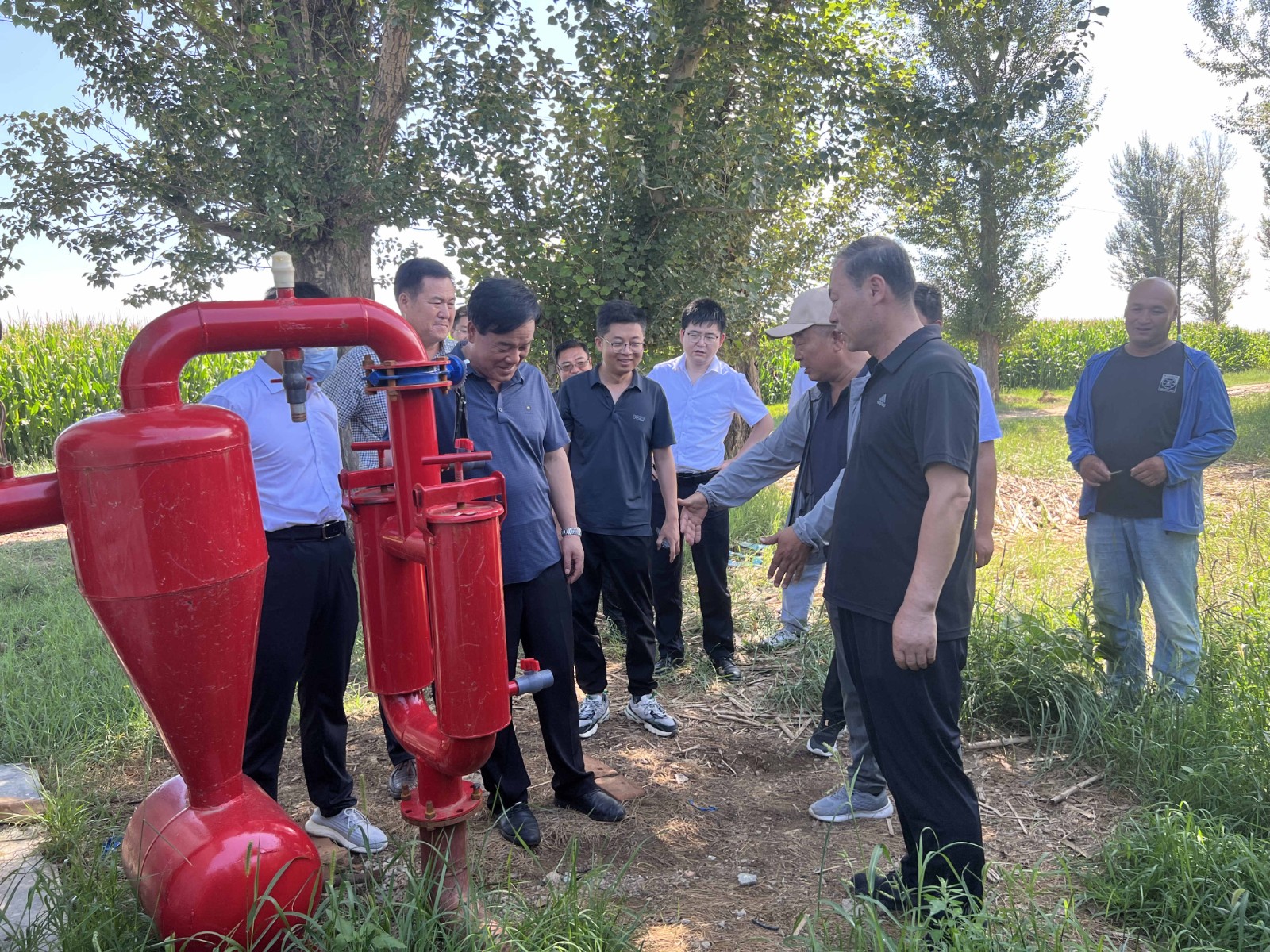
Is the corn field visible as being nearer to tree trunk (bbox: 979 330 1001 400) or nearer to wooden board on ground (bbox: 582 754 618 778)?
wooden board on ground (bbox: 582 754 618 778)

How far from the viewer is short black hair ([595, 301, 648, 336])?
14.4ft

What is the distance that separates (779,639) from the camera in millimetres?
5391

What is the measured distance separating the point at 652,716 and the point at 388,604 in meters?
2.36

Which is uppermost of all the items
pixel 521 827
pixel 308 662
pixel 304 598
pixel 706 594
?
pixel 304 598

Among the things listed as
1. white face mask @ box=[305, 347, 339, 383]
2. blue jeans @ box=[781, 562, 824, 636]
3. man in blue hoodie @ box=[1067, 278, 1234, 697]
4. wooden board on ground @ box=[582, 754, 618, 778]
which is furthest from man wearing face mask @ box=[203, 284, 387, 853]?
man in blue hoodie @ box=[1067, 278, 1234, 697]

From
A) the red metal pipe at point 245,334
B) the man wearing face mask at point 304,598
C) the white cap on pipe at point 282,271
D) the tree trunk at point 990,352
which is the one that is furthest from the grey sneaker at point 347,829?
the tree trunk at point 990,352

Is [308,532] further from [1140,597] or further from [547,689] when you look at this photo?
[1140,597]

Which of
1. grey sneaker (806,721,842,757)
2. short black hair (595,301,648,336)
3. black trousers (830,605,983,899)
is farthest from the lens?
short black hair (595,301,648,336)

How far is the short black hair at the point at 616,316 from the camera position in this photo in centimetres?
439

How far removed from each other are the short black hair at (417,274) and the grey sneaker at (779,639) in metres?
2.99

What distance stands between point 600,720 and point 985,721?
1.83 m

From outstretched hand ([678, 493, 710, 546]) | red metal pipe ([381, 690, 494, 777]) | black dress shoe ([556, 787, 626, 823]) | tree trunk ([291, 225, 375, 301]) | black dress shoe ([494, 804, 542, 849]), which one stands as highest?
tree trunk ([291, 225, 375, 301])

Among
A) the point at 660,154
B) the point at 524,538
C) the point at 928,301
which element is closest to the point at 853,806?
the point at 524,538

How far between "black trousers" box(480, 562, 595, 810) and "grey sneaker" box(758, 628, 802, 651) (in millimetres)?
2156
